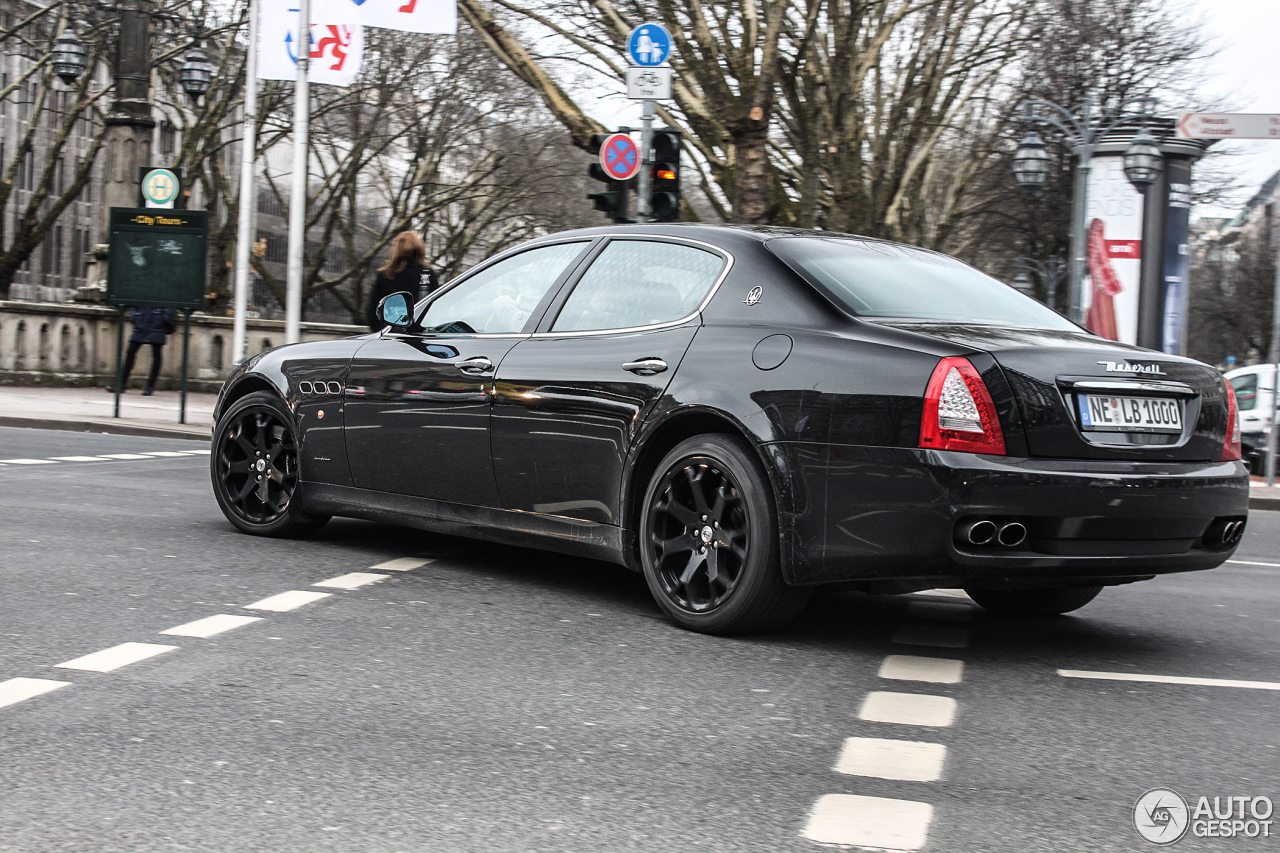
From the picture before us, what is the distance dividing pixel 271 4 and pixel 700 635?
1436 centimetres

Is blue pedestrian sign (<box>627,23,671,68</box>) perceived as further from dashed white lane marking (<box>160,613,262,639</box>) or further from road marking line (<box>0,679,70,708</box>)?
road marking line (<box>0,679,70,708</box>)

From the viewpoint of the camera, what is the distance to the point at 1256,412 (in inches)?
842

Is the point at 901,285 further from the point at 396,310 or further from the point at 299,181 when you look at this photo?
the point at 299,181

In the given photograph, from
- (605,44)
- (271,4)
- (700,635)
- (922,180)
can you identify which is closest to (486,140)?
(922,180)

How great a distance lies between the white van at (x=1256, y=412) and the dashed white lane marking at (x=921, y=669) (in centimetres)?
1665

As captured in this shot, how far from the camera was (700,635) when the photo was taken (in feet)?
18.3

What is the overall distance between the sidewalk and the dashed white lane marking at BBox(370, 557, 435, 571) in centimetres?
860

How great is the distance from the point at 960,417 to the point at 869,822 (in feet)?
5.70

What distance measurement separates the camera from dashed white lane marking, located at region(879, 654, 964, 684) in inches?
198

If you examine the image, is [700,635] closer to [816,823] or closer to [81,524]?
[816,823]

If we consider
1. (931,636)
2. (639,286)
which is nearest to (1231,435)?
(931,636)

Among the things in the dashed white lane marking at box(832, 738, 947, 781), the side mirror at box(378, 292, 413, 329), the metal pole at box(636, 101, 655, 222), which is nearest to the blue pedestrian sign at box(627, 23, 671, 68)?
the metal pole at box(636, 101, 655, 222)

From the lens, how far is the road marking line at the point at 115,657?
4777mm

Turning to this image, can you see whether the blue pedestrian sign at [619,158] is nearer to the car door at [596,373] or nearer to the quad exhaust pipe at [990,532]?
the car door at [596,373]
